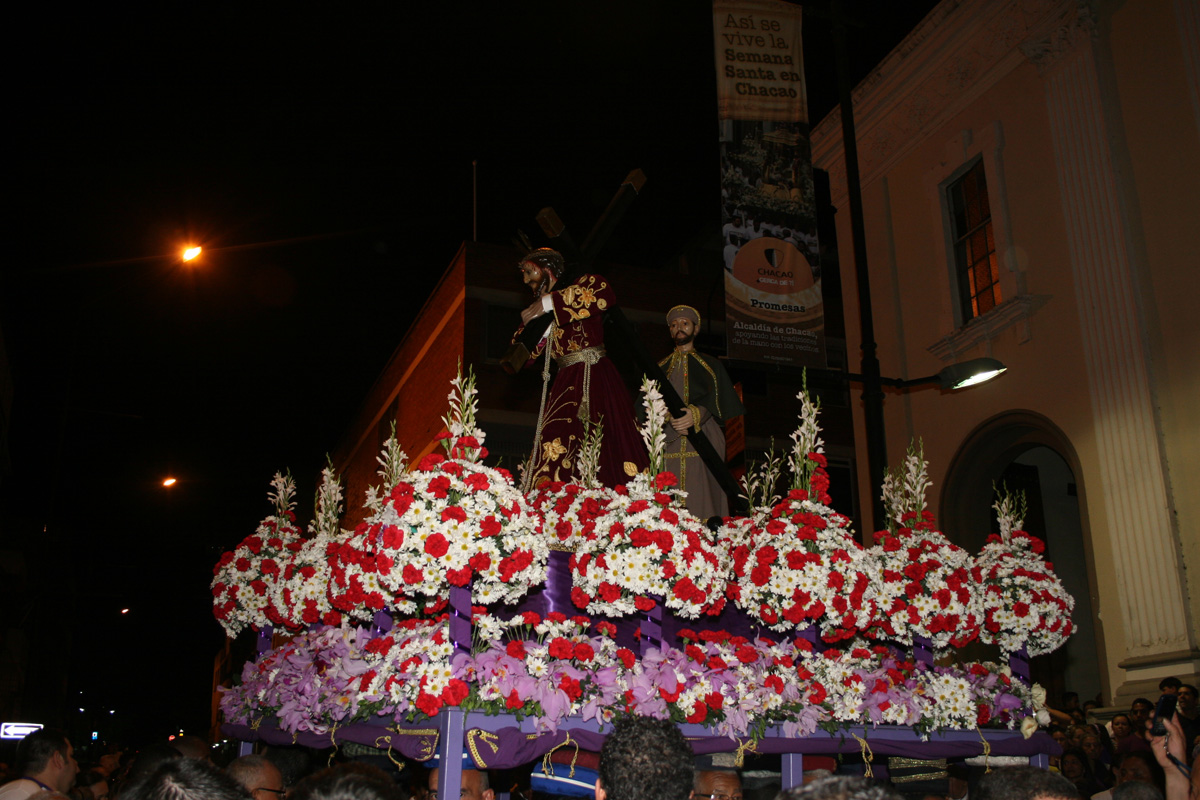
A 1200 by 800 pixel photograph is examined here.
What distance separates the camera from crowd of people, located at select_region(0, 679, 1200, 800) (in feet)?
9.58

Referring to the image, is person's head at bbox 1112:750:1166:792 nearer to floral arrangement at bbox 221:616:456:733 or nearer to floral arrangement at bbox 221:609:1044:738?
floral arrangement at bbox 221:609:1044:738

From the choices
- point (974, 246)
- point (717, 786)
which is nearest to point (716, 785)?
point (717, 786)

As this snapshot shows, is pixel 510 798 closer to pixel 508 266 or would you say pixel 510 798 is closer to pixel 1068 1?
pixel 1068 1

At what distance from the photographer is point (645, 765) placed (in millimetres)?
3447

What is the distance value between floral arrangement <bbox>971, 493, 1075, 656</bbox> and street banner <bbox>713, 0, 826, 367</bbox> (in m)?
3.12

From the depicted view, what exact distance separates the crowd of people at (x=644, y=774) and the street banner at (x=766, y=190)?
4.21 m

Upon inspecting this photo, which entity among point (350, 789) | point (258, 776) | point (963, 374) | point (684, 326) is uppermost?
point (684, 326)

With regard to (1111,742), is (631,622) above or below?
above

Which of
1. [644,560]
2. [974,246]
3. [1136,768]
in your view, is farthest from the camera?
[974,246]

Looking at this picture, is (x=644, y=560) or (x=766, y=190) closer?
(x=644, y=560)

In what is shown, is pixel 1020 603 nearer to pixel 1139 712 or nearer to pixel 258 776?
pixel 1139 712

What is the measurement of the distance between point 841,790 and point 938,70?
1357cm

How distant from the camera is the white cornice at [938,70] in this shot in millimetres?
12250

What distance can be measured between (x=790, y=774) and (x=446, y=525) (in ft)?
9.30
